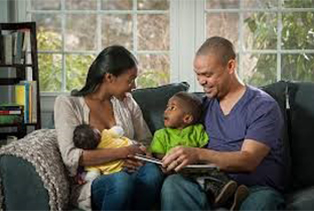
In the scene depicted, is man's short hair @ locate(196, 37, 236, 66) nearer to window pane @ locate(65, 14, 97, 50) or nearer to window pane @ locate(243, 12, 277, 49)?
window pane @ locate(243, 12, 277, 49)

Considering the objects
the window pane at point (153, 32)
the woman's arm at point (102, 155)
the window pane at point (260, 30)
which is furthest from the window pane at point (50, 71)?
the woman's arm at point (102, 155)

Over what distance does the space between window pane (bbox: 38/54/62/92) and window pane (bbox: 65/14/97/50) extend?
5.0 inches

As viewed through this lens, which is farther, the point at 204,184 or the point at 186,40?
the point at 186,40

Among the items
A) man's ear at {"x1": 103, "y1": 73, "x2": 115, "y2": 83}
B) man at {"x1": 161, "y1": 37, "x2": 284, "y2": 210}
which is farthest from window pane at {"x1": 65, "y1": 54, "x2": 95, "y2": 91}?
man at {"x1": 161, "y1": 37, "x2": 284, "y2": 210}

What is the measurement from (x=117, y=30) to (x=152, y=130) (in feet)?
3.77

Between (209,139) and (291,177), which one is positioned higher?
(209,139)

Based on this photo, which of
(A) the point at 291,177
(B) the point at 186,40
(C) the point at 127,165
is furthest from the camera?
(B) the point at 186,40

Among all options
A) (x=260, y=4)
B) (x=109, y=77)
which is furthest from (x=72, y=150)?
(x=260, y=4)

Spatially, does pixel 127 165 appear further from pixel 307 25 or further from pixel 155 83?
pixel 307 25

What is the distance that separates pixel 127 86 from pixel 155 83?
1.20 meters

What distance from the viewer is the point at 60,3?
13.2 ft

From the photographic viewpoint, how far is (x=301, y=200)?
263cm

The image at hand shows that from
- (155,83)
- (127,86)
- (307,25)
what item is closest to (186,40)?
(155,83)

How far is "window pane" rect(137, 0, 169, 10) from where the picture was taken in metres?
3.98
